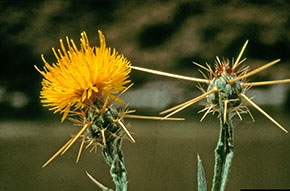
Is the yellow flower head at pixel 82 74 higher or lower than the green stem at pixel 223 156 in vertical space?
higher

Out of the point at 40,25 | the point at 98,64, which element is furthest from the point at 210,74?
the point at 40,25

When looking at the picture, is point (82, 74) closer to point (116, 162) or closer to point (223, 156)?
point (116, 162)

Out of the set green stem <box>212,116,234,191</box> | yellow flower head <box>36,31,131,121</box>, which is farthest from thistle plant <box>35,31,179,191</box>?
green stem <box>212,116,234,191</box>

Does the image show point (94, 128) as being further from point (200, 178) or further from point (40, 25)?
point (40, 25)

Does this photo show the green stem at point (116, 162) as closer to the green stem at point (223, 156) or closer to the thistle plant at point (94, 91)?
the thistle plant at point (94, 91)

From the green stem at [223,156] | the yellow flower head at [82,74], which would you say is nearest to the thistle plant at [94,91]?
the yellow flower head at [82,74]

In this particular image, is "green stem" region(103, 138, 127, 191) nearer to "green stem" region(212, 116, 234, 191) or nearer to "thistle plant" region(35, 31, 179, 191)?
"thistle plant" region(35, 31, 179, 191)
